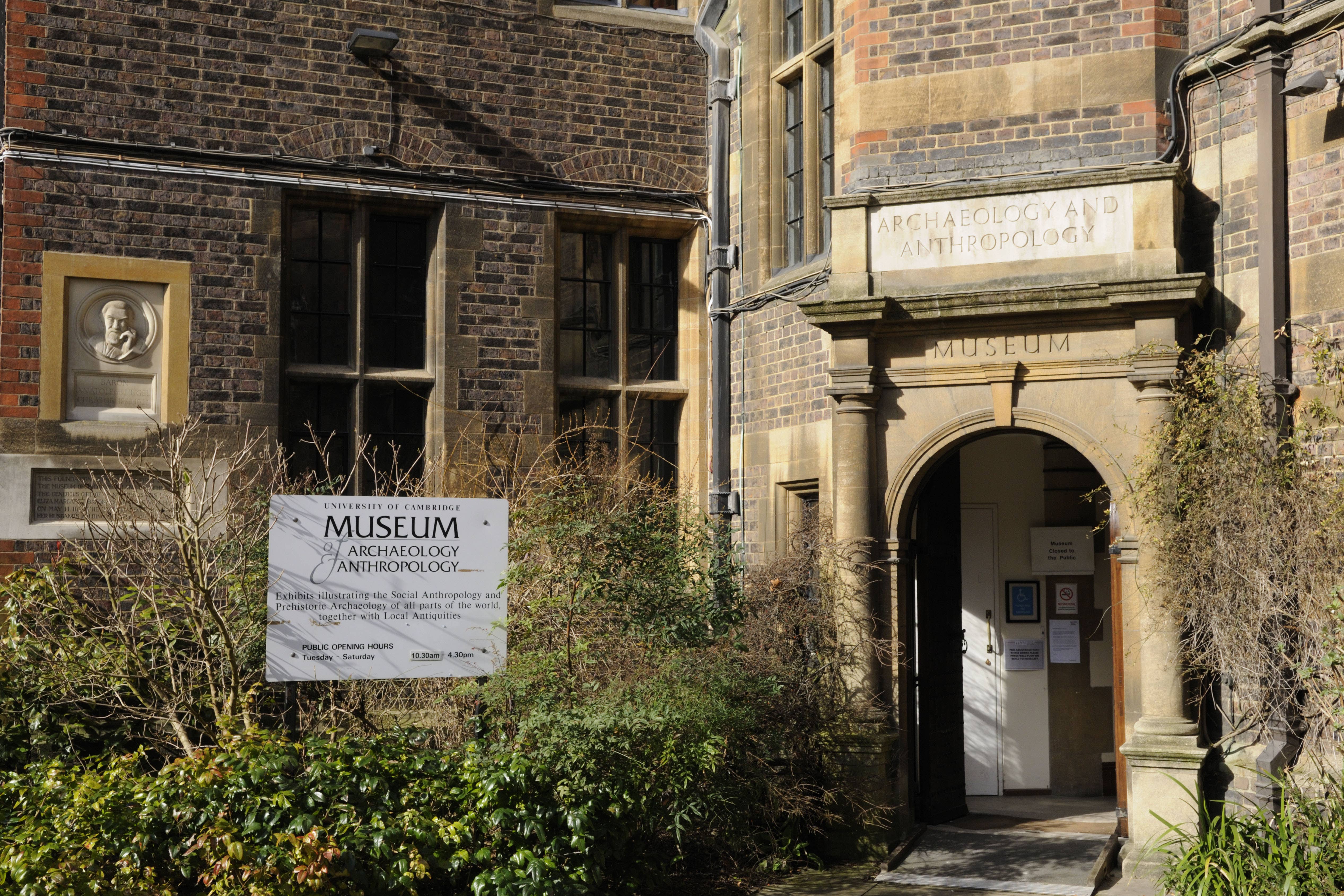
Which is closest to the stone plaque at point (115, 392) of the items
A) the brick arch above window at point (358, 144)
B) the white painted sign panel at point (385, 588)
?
the brick arch above window at point (358, 144)

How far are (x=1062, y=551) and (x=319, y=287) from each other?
21.4ft

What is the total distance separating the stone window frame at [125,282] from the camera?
392 inches

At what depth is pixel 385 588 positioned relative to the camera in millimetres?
7039

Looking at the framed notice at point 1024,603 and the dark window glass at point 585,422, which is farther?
the dark window glass at point 585,422

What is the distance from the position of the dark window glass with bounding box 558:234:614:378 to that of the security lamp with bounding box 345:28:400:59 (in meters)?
2.15

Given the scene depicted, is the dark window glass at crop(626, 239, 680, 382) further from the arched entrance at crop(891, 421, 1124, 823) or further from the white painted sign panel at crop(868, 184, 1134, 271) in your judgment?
the white painted sign panel at crop(868, 184, 1134, 271)

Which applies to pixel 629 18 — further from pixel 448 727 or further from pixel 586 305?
pixel 448 727

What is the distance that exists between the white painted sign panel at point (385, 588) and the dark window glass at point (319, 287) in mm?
4332

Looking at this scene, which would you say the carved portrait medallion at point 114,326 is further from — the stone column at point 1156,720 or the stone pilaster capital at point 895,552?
the stone column at point 1156,720

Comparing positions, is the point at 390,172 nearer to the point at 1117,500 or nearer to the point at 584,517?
the point at 584,517

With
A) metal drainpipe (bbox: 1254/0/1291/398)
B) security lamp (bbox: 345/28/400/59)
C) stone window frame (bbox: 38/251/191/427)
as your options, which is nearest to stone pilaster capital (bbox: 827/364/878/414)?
metal drainpipe (bbox: 1254/0/1291/398)

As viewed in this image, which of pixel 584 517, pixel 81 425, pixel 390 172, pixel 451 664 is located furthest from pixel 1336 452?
pixel 81 425

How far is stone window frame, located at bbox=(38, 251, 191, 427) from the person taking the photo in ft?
32.6

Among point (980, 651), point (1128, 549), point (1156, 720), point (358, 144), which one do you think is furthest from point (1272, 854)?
point (358, 144)
